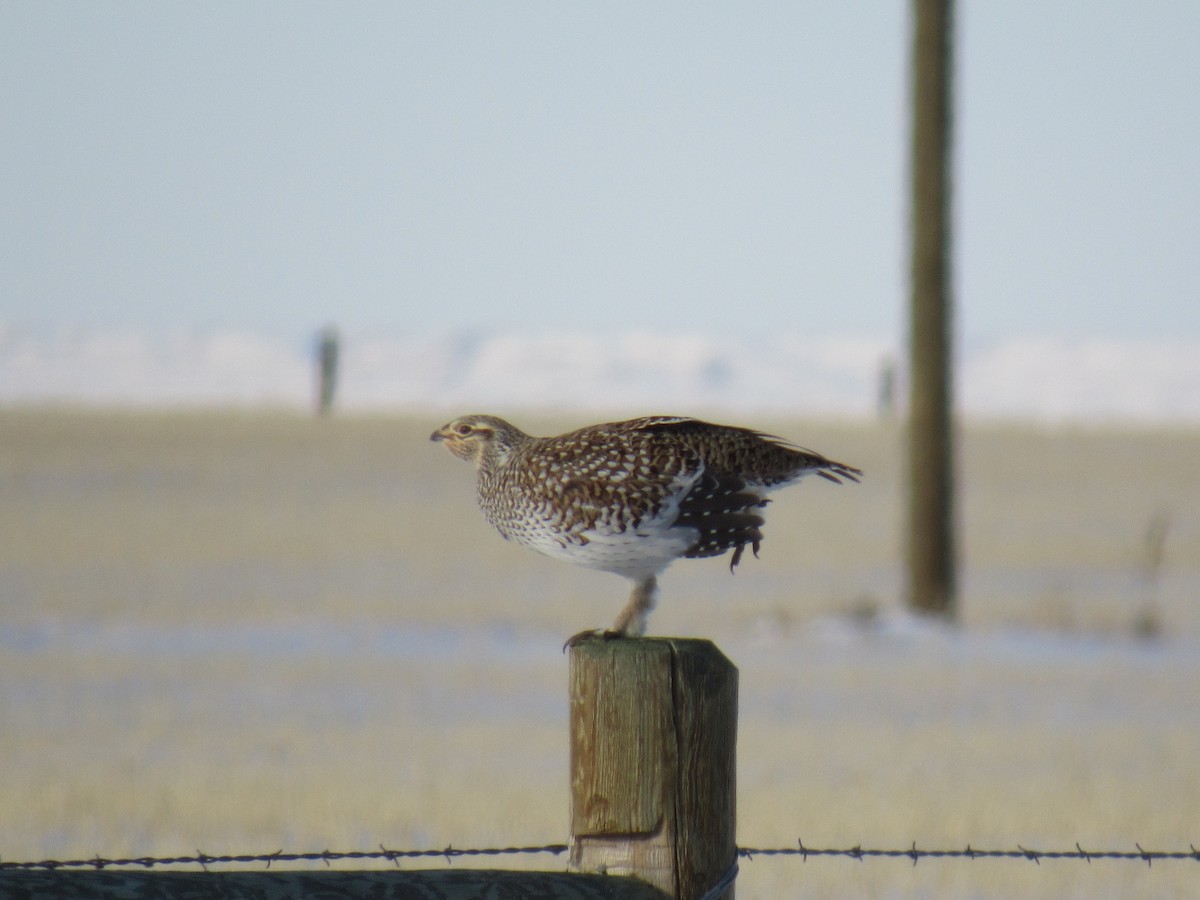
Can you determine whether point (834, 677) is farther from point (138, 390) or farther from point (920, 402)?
point (138, 390)

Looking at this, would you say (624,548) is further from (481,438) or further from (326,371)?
(326,371)

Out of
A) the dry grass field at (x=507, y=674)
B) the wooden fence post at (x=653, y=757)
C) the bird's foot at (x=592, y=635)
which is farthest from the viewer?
the dry grass field at (x=507, y=674)

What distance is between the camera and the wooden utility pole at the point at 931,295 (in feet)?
53.1

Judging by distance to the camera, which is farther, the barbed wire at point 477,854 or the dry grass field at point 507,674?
the dry grass field at point 507,674

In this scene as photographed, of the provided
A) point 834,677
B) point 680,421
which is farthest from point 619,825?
point 834,677

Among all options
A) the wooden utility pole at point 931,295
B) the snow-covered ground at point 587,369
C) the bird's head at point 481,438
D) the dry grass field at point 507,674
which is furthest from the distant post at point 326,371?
the snow-covered ground at point 587,369

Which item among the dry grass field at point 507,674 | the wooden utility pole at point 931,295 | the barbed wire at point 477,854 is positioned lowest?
the dry grass field at point 507,674

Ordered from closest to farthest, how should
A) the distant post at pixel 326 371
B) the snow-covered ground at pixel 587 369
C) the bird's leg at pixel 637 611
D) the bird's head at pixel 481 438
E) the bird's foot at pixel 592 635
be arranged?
1. the bird's foot at pixel 592 635
2. the bird's leg at pixel 637 611
3. the bird's head at pixel 481 438
4. the distant post at pixel 326 371
5. the snow-covered ground at pixel 587 369

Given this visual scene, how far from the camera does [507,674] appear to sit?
48.0 ft

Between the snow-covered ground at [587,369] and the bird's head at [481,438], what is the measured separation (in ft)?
381

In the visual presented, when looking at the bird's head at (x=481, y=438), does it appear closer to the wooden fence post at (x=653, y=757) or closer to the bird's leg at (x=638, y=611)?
the bird's leg at (x=638, y=611)

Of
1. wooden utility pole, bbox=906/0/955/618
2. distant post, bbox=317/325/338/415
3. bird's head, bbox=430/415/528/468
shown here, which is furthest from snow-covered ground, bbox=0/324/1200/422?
bird's head, bbox=430/415/528/468

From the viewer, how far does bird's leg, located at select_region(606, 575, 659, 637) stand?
4.13 metres

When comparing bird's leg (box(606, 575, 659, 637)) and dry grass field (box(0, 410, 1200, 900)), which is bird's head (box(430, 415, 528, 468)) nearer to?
bird's leg (box(606, 575, 659, 637))
